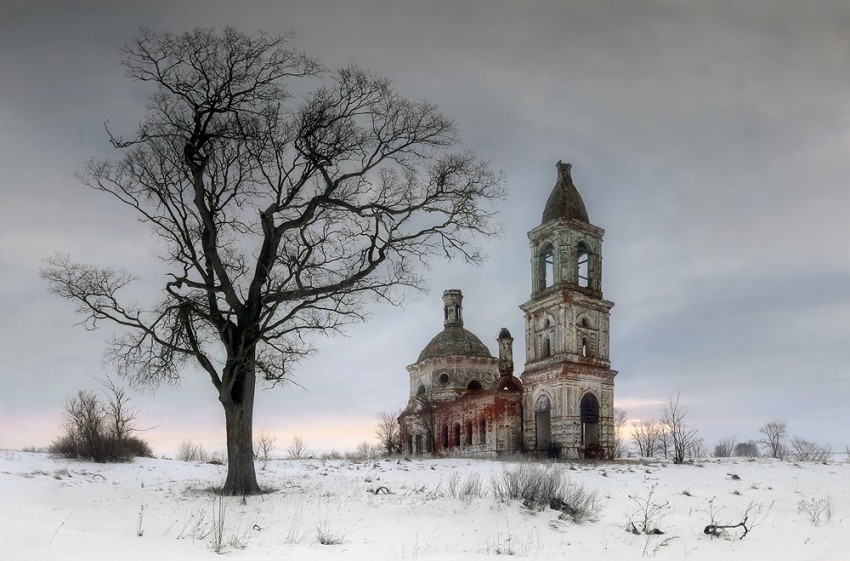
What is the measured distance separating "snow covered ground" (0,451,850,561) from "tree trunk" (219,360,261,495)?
2.10 ft

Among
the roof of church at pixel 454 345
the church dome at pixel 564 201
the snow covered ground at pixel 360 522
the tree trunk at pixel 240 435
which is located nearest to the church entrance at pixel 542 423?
the roof of church at pixel 454 345

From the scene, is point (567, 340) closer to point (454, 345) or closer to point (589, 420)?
point (589, 420)

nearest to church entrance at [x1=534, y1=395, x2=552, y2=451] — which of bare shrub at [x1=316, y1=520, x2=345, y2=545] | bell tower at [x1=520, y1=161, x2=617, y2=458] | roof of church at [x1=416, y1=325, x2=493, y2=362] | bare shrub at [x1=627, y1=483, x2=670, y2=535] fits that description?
bell tower at [x1=520, y1=161, x2=617, y2=458]

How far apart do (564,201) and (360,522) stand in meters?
31.6

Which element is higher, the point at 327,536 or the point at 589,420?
the point at 589,420

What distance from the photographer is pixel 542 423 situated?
40.3 m

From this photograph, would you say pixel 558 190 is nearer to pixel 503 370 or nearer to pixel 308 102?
pixel 503 370

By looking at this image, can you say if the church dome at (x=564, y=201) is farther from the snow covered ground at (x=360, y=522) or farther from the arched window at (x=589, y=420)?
the snow covered ground at (x=360, y=522)

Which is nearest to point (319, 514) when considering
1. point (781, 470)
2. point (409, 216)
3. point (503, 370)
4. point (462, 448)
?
point (409, 216)

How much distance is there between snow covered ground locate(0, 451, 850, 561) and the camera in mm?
8805

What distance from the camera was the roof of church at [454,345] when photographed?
47.0 meters

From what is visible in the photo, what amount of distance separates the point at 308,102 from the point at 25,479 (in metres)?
10.3

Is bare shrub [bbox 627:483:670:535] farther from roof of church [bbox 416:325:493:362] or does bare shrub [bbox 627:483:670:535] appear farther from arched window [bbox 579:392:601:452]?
roof of church [bbox 416:325:493:362]

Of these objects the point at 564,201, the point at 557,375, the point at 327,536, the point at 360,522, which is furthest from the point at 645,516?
the point at 564,201
